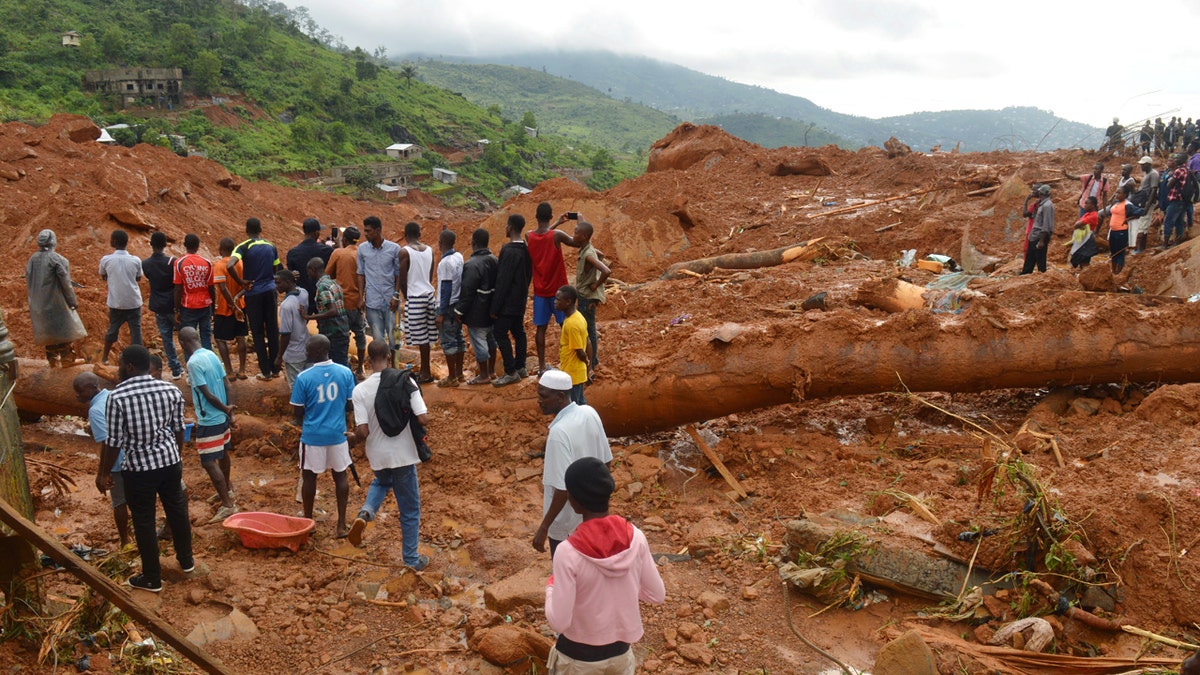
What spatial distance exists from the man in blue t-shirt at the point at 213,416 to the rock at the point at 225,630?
1.54 meters

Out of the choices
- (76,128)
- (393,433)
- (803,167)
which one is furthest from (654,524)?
(76,128)

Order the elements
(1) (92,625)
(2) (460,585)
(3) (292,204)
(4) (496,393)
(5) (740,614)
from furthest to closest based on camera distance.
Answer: (3) (292,204)
(4) (496,393)
(2) (460,585)
(5) (740,614)
(1) (92,625)

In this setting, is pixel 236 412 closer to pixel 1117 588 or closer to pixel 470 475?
pixel 470 475

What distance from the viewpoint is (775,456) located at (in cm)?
663

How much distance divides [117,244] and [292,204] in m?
18.6

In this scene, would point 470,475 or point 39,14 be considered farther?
point 39,14

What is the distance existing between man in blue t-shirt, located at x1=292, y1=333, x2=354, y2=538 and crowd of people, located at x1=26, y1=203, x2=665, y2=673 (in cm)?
1

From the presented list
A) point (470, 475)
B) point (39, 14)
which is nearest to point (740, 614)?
point (470, 475)

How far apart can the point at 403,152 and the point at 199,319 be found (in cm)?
4126

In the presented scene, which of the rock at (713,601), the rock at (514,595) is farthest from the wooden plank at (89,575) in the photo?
the rock at (713,601)

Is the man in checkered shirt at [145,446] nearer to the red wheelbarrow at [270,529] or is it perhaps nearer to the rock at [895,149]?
the red wheelbarrow at [270,529]

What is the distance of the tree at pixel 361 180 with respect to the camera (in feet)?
125

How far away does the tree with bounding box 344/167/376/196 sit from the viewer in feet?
125

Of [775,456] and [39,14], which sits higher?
[39,14]
